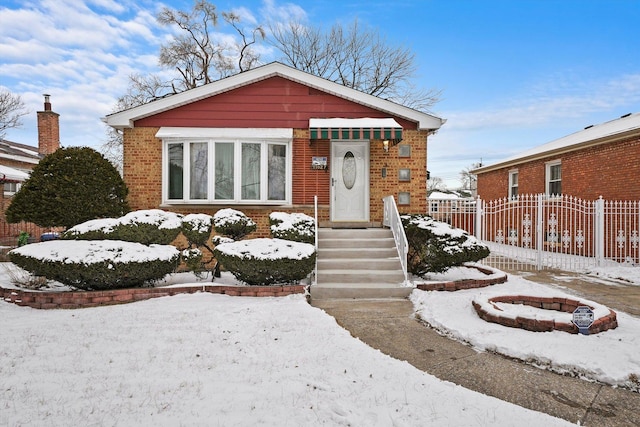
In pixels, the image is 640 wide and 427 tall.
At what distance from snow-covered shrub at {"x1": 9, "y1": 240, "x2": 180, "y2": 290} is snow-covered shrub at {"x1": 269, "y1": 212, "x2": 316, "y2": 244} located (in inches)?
87.1

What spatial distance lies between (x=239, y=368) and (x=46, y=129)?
1041 inches

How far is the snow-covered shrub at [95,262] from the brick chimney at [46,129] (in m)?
21.1

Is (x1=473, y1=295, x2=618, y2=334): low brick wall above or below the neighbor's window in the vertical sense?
below

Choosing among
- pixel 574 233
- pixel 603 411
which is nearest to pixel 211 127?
pixel 603 411

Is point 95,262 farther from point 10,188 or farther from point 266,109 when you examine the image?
point 10,188

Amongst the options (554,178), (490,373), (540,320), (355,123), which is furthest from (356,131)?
(554,178)

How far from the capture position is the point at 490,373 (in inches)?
138

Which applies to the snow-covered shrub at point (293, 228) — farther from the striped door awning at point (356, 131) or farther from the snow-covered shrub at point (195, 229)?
the striped door awning at point (356, 131)

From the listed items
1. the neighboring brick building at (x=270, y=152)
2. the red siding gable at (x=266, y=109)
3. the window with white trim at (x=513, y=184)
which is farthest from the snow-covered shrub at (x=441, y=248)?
the window with white trim at (x=513, y=184)

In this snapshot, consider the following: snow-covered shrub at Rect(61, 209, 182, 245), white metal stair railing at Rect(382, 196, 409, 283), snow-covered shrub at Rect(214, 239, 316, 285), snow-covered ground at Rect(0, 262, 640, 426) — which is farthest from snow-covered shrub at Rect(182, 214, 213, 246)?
white metal stair railing at Rect(382, 196, 409, 283)

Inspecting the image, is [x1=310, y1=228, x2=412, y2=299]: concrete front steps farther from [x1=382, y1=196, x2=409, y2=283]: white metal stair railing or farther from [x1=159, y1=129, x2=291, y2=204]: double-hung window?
[x1=159, y1=129, x2=291, y2=204]: double-hung window

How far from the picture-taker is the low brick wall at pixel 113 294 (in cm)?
569

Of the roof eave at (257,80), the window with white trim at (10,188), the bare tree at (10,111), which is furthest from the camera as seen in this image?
the bare tree at (10,111)

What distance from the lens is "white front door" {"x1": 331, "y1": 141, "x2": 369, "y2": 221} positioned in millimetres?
9914
